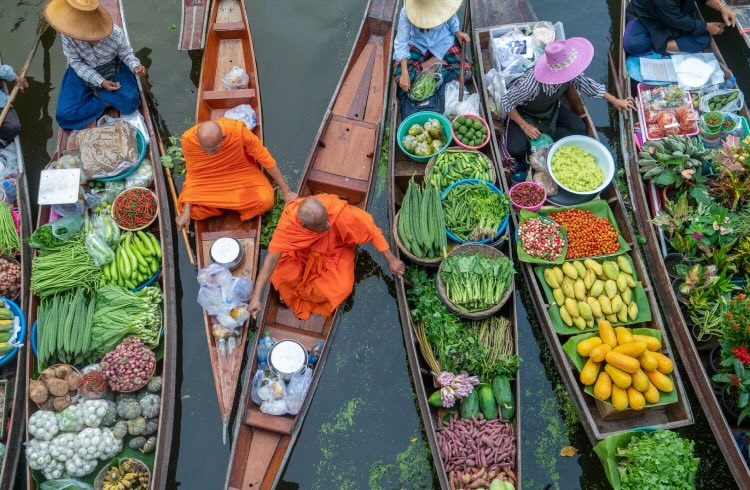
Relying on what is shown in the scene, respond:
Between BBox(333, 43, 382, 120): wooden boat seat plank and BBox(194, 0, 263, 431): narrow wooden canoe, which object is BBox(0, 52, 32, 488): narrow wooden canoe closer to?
BBox(194, 0, 263, 431): narrow wooden canoe

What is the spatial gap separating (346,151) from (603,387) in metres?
3.26

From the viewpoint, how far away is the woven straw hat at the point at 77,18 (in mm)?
4879

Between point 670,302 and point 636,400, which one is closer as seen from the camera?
point 636,400

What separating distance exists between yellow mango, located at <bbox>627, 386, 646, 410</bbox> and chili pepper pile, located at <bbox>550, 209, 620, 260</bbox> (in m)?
1.21

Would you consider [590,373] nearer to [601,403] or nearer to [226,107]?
[601,403]

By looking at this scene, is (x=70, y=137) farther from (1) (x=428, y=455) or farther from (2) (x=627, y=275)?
(2) (x=627, y=275)

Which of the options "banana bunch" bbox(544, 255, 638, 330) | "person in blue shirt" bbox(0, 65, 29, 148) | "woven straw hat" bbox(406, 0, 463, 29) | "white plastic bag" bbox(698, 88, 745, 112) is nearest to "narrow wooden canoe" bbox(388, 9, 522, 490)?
"banana bunch" bbox(544, 255, 638, 330)

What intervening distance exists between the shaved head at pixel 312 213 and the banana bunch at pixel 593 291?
6.74ft

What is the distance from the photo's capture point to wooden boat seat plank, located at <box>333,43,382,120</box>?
5711 mm

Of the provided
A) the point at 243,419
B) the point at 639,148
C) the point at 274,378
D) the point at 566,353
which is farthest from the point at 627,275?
the point at 243,419

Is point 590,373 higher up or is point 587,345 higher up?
point 587,345

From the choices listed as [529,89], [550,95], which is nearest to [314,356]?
[529,89]

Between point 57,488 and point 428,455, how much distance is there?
10.2 feet

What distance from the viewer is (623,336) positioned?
13.5ft
